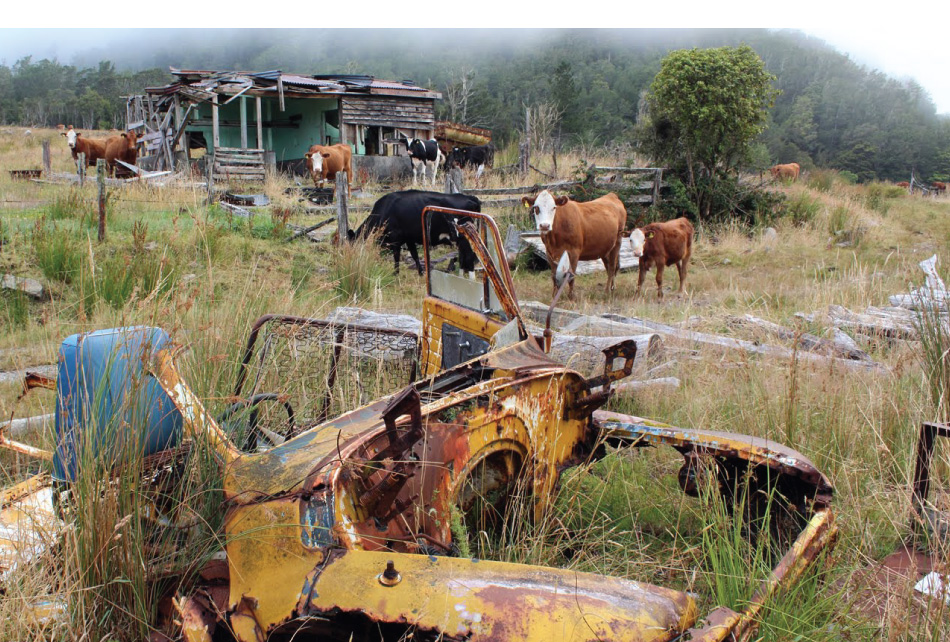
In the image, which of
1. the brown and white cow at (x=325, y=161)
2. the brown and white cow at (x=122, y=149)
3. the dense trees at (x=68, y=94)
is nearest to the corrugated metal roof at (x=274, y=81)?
the brown and white cow at (x=122, y=149)

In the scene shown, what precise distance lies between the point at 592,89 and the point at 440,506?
194 ft

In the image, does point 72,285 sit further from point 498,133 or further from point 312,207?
point 498,133

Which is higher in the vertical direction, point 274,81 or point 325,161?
point 274,81

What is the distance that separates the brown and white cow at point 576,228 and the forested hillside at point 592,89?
9.04 m

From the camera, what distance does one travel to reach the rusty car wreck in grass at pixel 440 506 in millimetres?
1815

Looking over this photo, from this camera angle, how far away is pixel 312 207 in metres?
14.8

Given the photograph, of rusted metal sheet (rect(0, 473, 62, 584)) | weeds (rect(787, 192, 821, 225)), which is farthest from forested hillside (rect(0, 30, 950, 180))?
rusted metal sheet (rect(0, 473, 62, 584))

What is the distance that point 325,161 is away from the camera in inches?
794

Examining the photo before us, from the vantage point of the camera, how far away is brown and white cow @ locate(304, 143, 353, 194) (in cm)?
1967

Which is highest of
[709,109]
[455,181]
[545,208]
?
[709,109]

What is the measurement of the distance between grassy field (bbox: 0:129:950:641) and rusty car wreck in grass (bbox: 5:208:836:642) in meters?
0.25

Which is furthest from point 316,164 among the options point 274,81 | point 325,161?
point 274,81

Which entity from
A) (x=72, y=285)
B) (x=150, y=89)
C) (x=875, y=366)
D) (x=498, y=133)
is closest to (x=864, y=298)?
(x=875, y=366)

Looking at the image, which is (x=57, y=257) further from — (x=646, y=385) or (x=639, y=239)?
(x=639, y=239)
